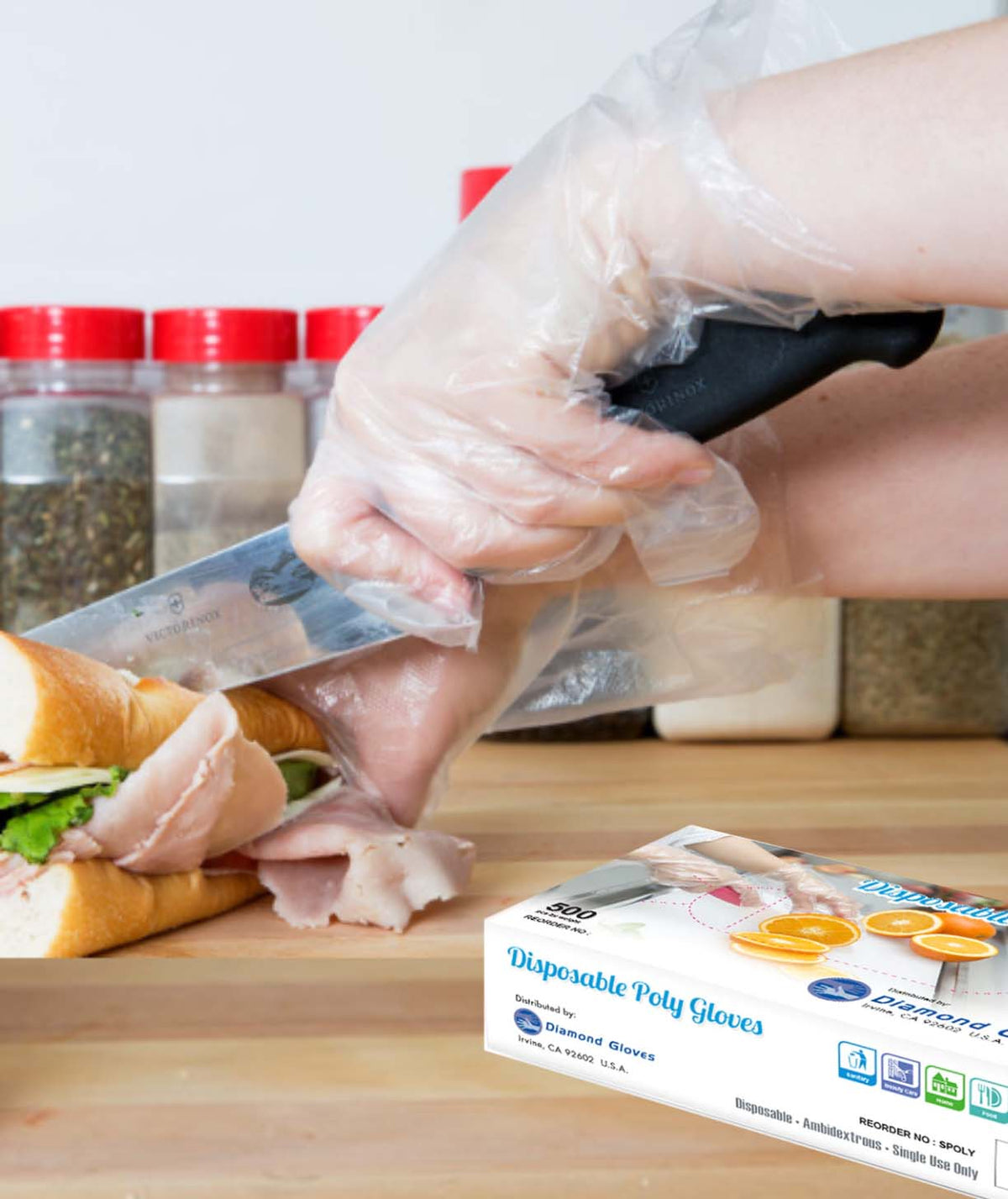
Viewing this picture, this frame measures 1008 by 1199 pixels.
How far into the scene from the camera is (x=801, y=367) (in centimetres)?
71

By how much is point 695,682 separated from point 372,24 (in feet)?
2.69

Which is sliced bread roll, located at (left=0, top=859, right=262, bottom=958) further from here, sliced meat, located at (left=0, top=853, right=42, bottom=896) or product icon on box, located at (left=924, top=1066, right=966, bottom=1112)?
product icon on box, located at (left=924, top=1066, right=966, bottom=1112)

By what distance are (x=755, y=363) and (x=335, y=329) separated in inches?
27.8

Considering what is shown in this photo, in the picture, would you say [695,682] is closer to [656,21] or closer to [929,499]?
[929,499]

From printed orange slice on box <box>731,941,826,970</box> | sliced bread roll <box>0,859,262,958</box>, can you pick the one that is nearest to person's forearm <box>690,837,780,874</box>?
printed orange slice on box <box>731,941,826,970</box>

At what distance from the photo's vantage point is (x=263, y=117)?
1.51 meters

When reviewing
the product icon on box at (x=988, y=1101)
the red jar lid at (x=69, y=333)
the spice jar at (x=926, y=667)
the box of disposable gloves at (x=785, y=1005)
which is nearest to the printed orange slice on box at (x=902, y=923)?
the box of disposable gloves at (x=785, y=1005)

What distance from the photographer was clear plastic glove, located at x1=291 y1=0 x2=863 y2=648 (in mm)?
662

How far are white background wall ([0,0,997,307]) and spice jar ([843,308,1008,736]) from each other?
1.62 ft

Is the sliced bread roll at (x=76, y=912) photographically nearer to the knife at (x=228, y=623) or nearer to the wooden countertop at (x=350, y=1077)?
the wooden countertop at (x=350, y=1077)

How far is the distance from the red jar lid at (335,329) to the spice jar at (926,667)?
506 millimetres

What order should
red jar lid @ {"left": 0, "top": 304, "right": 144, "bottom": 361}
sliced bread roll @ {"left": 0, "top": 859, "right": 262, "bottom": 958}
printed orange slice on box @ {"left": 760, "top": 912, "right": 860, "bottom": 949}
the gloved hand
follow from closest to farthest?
printed orange slice on box @ {"left": 760, "top": 912, "right": 860, "bottom": 949}
sliced bread roll @ {"left": 0, "top": 859, "right": 262, "bottom": 958}
the gloved hand
red jar lid @ {"left": 0, "top": 304, "right": 144, "bottom": 361}

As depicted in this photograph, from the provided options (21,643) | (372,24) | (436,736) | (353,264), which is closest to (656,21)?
(372,24)

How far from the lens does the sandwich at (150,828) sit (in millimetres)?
850
